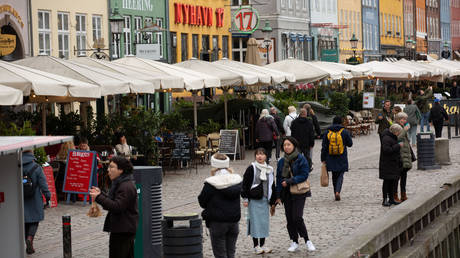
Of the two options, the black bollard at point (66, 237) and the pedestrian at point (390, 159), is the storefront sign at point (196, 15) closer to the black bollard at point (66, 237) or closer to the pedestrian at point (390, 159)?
the pedestrian at point (390, 159)

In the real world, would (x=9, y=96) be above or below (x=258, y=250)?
above

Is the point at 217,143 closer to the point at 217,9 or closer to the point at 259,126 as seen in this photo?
the point at 259,126

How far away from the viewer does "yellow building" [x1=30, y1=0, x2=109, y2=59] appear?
40031 mm

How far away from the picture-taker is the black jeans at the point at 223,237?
41.4ft

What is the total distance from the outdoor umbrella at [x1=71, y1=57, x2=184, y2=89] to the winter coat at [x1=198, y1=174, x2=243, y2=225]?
512 inches

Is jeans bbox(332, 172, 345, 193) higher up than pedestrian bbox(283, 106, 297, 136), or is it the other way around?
pedestrian bbox(283, 106, 297, 136)

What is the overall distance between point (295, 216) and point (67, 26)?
28883 mm

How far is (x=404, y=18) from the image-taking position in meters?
103

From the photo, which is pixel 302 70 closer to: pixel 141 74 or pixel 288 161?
pixel 141 74

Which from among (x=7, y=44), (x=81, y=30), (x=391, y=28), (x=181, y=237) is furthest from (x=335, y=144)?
(x=391, y=28)

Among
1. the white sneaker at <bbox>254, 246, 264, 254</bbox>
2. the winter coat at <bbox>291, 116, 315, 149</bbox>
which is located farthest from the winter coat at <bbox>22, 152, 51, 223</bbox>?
the winter coat at <bbox>291, 116, 315, 149</bbox>

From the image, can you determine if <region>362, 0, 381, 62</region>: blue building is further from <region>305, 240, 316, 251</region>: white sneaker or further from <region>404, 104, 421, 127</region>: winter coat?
<region>305, 240, 316, 251</region>: white sneaker

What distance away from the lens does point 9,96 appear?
17.7 metres

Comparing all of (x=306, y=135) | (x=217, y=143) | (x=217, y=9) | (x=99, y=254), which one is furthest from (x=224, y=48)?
(x=99, y=254)
